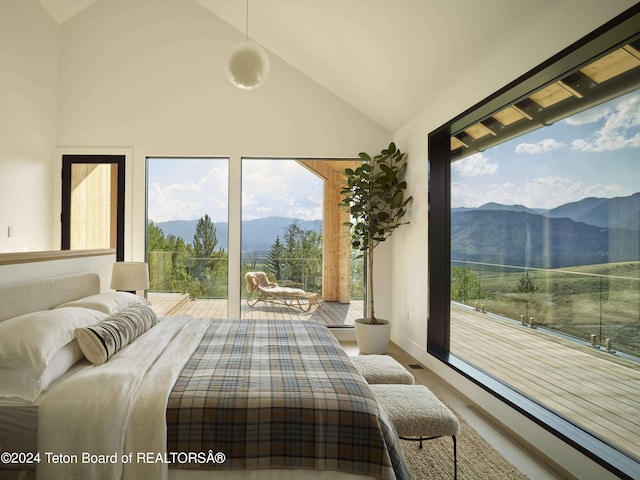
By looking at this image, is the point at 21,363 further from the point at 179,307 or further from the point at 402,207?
the point at 402,207

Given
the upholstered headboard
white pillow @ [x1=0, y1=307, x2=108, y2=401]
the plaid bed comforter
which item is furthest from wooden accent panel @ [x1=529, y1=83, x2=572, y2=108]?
the upholstered headboard

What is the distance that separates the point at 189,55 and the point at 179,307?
10.3 ft

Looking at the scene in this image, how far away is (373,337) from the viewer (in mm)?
4457

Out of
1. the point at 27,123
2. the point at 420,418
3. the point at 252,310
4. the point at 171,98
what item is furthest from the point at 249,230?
the point at 420,418

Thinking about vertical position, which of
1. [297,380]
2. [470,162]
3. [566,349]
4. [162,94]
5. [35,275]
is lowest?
[566,349]

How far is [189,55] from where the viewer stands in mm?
4949

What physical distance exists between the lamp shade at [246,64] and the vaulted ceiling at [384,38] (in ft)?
3.65

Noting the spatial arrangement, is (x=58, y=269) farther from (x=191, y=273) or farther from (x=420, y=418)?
(x=420, y=418)

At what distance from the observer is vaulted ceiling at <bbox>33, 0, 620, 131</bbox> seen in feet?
8.97

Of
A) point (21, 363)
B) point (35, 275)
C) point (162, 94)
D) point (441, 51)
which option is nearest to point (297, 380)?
point (21, 363)

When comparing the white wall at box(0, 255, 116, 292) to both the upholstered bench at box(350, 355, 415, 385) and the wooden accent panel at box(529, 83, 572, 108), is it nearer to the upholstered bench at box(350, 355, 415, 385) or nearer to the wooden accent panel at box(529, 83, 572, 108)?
the upholstered bench at box(350, 355, 415, 385)

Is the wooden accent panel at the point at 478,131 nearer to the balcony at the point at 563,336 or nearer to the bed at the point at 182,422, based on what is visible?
the balcony at the point at 563,336

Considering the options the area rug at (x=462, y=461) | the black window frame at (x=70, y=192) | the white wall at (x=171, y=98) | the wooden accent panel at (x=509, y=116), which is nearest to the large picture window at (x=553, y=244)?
the wooden accent panel at (x=509, y=116)

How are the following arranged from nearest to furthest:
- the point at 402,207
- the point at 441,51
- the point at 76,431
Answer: the point at 76,431 → the point at 441,51 → the point at 402,207
